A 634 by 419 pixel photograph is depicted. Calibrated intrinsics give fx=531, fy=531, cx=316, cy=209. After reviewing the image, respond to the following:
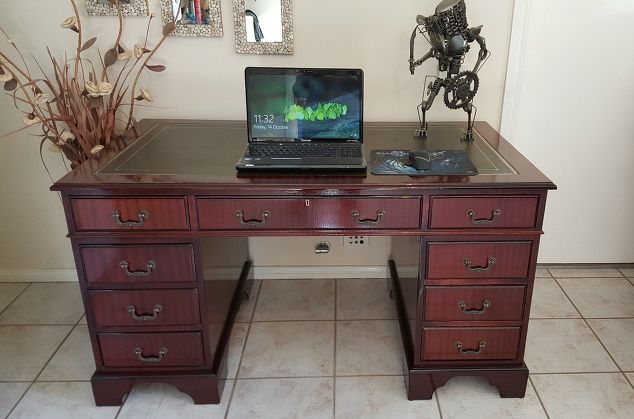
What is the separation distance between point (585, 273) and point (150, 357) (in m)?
1.97

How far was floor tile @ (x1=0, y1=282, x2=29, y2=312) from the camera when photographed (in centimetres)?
236

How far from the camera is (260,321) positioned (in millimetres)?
2205

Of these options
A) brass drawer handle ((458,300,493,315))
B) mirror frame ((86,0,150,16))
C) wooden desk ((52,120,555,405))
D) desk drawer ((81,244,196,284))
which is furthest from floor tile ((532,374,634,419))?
mirror frame ((86,0,150,16))

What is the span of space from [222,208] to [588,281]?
1804 millimetres

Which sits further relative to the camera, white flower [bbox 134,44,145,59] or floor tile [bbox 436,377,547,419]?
white flower [bbox 134,44,145,59]

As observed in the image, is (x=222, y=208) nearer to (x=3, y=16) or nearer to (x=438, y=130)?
(x=438, y=130)

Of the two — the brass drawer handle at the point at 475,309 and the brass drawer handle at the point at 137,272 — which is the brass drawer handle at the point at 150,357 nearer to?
the brass drawer handle at the point at 137,272

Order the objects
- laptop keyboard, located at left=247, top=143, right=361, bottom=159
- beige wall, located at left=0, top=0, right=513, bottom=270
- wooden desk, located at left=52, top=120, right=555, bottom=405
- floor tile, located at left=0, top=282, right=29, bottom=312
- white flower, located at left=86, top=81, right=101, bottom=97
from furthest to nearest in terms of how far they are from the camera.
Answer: floor tile, located at left=0, top=282, right=29, bottom=312
beige wall, located at left=0, top=0, right=513, bottom=270
white flower, located at left=86, top=81, right=101, bottom=97
laptop keyboard, located at left=247, top=143, right=361, bottom=159
wooden desk, located at left=52, top=120, right=555, bottom=405

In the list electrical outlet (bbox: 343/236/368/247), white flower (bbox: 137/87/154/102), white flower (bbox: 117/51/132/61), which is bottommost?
electrical outlet (bbox: 343/236/368/247)

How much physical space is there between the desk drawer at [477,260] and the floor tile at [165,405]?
2.69ft

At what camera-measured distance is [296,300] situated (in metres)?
2.33

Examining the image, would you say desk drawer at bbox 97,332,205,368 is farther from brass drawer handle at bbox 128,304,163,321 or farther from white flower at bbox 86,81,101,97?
white flower at bbox 86,81,101,97

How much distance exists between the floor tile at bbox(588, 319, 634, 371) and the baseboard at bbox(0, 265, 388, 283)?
0.90 m

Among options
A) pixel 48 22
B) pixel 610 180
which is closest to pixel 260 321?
pixel 48 22
